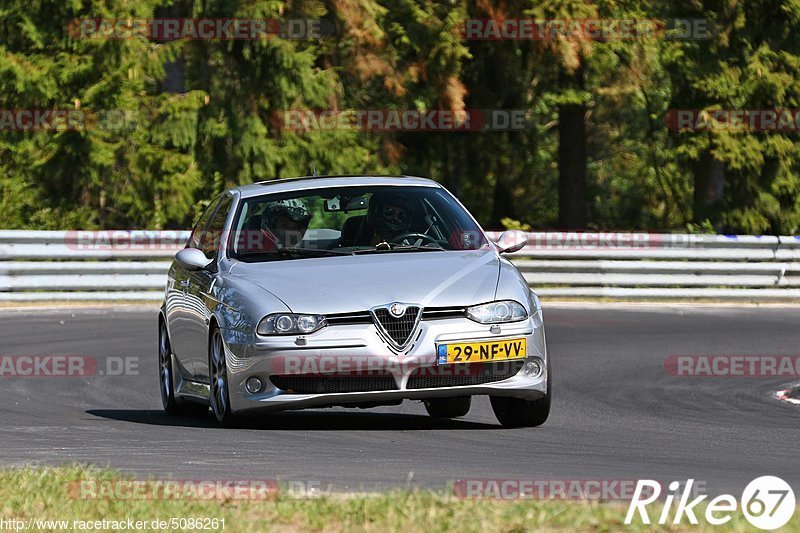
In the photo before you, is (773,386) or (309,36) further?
(309,36)

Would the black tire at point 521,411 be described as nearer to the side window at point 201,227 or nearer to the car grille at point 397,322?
the car grille at point 397,322

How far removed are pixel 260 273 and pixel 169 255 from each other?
13.6m

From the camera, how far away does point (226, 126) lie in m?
31.0

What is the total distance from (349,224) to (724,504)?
4632 mm

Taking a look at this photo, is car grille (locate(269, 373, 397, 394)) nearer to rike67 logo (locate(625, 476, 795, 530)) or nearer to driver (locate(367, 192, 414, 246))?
driver (locate(367, 192, 414, 246))

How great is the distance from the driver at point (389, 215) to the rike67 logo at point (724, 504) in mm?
3741

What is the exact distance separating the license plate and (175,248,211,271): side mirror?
6.67 ft

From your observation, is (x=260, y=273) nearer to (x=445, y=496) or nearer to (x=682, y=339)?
(x=445, y=496)

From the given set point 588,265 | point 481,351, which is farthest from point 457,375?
point 588,265

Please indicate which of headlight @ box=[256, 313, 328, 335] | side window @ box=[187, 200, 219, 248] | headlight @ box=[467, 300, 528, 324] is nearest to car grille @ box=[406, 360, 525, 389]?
headlight @ box=[467, 300, 528, 324]

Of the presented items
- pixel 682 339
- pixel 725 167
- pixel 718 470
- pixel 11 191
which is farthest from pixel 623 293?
pixel 718 470

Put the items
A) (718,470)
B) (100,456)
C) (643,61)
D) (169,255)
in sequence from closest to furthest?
(718,470), (100,456), (169,255), (643,61)

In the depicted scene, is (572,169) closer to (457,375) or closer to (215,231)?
(215,231)

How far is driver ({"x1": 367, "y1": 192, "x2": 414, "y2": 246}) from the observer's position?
36.3 feet
